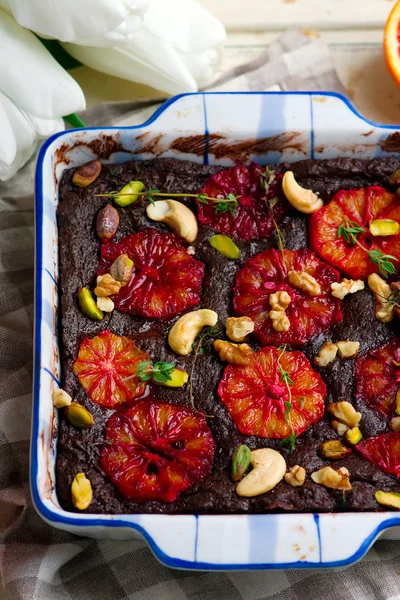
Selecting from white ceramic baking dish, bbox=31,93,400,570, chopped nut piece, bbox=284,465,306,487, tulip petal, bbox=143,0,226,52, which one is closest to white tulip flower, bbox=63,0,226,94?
tulip petal, bbox=143,0,226,52

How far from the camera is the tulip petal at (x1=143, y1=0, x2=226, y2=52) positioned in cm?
265

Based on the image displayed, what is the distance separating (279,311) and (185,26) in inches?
42.3

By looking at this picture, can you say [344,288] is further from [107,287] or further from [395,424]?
[107,287]

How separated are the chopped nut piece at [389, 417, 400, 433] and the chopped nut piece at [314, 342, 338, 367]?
239 millimetres

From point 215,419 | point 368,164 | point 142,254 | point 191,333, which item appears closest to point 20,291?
point 142,254

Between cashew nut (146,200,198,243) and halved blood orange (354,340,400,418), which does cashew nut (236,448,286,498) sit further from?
cashew nut (146,200,198,243)

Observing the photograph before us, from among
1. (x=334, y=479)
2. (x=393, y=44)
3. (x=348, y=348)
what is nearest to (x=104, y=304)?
(x=348, y=348)

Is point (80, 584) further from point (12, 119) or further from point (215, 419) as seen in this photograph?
point (12, 119)

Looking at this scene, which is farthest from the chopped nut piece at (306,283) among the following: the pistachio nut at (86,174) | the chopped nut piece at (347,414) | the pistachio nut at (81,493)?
the pistachio nut at (81,493)

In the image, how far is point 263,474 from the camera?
2.10m

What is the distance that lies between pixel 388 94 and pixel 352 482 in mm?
1597

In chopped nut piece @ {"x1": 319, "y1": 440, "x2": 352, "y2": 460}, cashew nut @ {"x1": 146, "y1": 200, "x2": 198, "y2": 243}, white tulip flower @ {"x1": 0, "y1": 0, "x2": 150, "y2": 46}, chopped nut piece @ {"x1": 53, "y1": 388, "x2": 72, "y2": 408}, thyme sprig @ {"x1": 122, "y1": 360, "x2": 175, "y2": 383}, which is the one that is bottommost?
chopped nut piece @ {"x1": 319, "y1": 440, "x2": 352, "y2": 460}

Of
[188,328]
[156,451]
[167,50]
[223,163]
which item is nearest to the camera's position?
[156,451]

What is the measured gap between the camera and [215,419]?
2.23 meters
